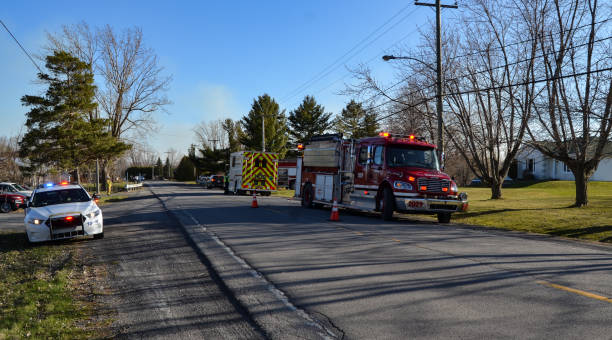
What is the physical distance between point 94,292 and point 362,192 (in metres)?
11.7

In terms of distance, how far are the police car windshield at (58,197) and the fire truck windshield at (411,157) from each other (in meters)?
9.72

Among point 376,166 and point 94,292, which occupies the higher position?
point 376,166

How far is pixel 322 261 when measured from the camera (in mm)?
8328

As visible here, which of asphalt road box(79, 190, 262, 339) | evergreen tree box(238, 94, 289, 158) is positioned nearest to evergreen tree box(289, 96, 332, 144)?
evergreen tree box(238, 94, 289, 158)

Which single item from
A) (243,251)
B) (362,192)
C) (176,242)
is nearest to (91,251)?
(176,242)

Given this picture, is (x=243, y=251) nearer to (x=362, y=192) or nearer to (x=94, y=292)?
(x=94, y=292)

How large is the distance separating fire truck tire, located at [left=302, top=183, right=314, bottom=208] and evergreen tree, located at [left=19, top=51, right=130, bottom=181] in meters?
20.2

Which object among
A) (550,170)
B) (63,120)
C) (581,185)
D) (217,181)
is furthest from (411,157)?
(550,170)

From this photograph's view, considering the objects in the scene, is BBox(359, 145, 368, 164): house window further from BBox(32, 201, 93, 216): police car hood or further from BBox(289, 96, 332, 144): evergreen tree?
BBox(289, 96, 332, 144): evergreen tree

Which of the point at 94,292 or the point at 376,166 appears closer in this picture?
the point at 94,292

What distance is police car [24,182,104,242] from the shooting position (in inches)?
443

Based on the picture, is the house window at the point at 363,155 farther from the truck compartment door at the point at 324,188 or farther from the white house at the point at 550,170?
the white house at the point at 550,170

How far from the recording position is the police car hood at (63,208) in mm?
11438

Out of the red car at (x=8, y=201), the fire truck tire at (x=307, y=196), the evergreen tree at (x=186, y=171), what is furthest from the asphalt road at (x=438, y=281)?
the evergreen tree at (x=186, y=171)
